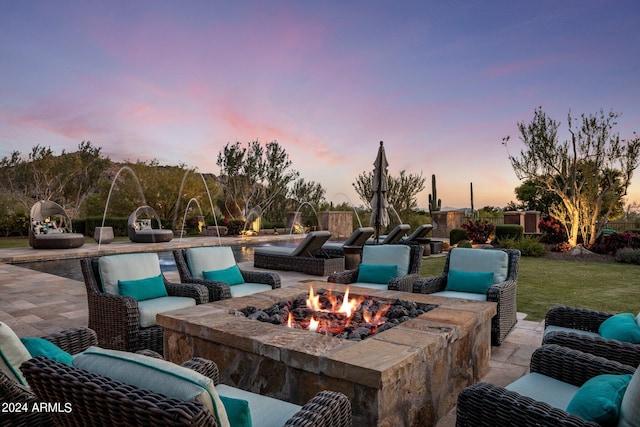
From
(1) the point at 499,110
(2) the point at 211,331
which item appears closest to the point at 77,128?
(1) the point at 499,110

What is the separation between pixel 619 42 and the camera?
28.9 feet

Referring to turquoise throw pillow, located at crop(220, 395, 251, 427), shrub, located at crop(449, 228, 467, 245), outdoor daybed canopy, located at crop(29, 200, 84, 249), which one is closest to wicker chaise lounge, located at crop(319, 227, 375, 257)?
shrub, located at crop(449, 228, 467, 245)

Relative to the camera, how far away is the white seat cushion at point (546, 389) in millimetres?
1796

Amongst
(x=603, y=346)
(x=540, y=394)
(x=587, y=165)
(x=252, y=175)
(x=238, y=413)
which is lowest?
(x=540, y=394)

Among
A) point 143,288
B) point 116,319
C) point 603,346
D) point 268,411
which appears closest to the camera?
point 268,411

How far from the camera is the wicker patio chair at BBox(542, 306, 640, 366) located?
2090mm

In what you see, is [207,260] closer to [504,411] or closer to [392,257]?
[392,257]

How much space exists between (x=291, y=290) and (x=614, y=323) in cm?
253

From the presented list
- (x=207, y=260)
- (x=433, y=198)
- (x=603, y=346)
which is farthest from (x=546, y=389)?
(x=433, y=198)

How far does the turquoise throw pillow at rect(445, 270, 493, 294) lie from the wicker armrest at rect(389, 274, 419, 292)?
38 cm

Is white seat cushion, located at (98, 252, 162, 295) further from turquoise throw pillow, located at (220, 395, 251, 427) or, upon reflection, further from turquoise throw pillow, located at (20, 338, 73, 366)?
turquoise throw pillow, located at (220, 395, 251, 427)

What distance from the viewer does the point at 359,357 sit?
2025mm

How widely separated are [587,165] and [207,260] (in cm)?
1135

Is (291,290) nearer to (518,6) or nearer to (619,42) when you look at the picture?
(518,6)
